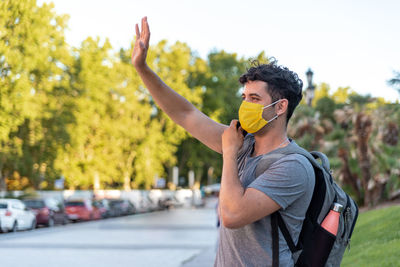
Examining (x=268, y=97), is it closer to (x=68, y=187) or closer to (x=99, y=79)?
(x=99, y=79)

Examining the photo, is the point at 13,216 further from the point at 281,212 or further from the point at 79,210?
the point at 281,212

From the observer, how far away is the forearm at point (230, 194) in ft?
8.21

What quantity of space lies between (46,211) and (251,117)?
31.3 meters

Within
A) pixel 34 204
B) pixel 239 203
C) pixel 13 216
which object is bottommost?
pixel 34 204

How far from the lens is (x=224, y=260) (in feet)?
8.75

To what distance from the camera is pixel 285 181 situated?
2.56 m

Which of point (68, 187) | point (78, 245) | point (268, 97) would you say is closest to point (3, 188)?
point (68, 187)

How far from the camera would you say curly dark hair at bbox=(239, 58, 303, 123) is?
278 cm

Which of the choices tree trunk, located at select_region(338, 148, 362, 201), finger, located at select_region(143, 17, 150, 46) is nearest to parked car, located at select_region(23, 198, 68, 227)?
tree trunk, located at select_region(338, 148, 362, 201)

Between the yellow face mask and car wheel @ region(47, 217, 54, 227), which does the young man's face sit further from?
car wheel @ region(47, 217, 54, 227)

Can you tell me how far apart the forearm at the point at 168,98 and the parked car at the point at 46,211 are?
30.3m

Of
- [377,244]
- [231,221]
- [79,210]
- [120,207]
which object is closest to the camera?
[231,221]

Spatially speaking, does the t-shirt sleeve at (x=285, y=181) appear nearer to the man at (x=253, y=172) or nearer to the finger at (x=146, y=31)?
the man at (x=253, y=172)

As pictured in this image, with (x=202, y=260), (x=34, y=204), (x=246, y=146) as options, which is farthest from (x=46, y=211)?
(x=246, y=146)
